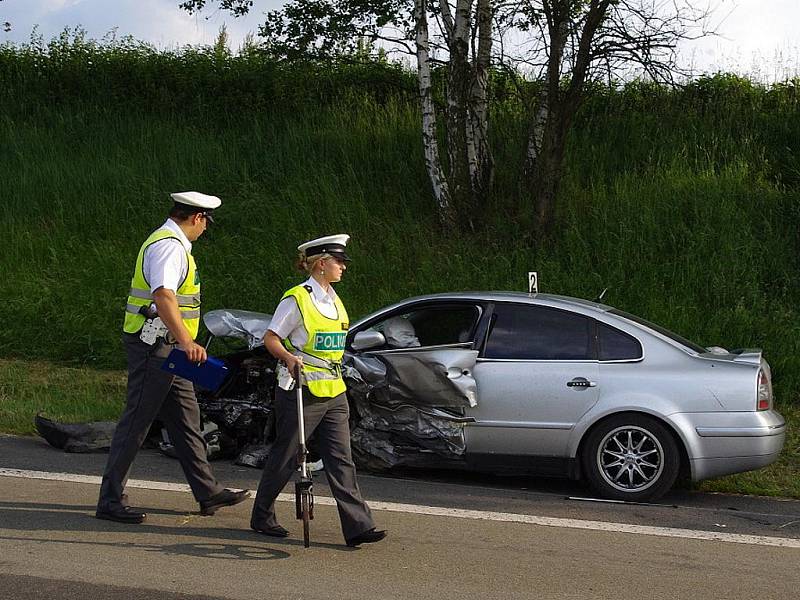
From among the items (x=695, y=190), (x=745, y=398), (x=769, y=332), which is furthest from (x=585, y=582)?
(x=695, y=190)

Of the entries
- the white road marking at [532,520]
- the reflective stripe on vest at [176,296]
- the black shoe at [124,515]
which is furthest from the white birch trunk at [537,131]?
the black shoe at [124,515]

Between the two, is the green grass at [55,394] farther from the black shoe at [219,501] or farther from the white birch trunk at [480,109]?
the white birch trunk at [480,109]

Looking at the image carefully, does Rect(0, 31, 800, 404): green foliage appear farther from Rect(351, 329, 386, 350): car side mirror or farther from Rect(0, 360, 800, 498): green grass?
Rect(351, 329, 386, 350): car side mirror

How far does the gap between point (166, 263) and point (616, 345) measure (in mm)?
3313

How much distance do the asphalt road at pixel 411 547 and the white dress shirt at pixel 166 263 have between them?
1436 mm

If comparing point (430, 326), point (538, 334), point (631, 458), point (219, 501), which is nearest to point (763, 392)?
point (631, 458)

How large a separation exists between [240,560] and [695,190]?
1038cm

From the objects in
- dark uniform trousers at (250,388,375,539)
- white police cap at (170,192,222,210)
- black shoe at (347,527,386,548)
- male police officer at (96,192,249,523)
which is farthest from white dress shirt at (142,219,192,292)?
black shoe at (347,527,386,548)

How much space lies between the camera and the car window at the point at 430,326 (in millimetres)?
8273

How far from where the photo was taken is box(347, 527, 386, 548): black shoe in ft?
20.1

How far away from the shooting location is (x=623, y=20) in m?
14.6

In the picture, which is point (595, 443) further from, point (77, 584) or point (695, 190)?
point (695, 190)

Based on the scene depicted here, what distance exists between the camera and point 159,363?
656 centimetres

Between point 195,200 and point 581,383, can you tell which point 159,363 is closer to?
point 195,200
